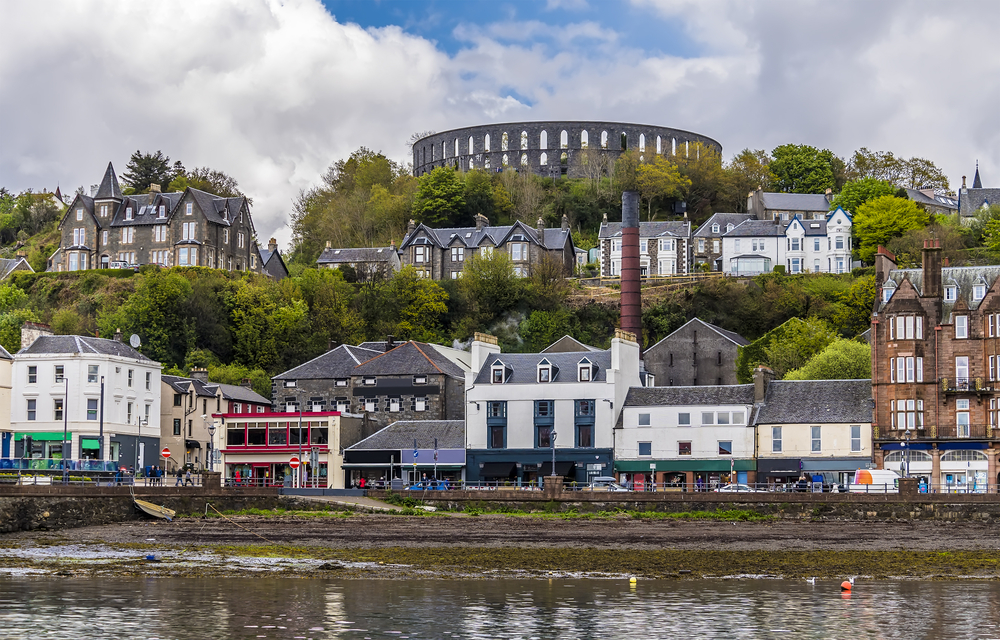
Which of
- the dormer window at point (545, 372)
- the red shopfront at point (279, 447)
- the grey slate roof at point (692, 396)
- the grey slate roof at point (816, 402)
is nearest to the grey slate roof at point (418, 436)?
the red shopfront at point (279, 447)

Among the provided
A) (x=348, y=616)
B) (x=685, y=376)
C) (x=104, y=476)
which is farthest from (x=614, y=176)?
(x=348, y=616)

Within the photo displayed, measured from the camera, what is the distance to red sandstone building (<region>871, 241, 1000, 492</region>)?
2702 inches

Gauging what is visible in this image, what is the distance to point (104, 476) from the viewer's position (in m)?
61.8

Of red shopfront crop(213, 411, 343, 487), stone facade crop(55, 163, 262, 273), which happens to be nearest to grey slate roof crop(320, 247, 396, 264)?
stone facade crop(55, 163, 262, 273)

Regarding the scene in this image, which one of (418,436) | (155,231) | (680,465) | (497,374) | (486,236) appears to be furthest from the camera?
(486,236)

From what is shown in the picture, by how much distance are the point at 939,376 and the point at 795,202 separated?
5563cm

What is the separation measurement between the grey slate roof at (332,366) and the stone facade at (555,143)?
61696 millimetres

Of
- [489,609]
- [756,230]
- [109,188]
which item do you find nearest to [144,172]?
[109,188]

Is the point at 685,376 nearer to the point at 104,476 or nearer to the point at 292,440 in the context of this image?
the point at 292,440

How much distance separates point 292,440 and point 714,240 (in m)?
52.3

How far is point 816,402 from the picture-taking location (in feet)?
234

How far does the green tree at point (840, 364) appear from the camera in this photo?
78688mm

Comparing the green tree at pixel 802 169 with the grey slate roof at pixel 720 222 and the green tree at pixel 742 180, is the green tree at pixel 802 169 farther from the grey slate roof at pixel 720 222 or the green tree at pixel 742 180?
the grey slate roof at pixel 720 222

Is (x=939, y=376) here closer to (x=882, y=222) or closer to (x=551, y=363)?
(x=551, y=363)
